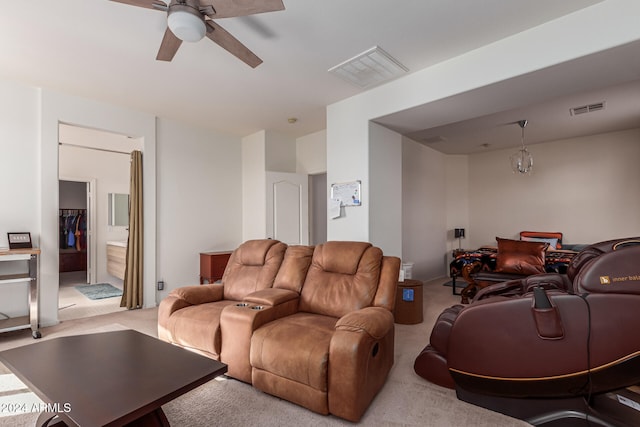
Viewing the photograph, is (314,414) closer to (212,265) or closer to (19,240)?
→ (212,265)

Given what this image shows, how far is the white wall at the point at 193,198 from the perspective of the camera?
4594mm

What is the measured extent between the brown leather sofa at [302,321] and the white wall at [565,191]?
484 cm

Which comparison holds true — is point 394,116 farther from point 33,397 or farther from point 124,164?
point 124,164

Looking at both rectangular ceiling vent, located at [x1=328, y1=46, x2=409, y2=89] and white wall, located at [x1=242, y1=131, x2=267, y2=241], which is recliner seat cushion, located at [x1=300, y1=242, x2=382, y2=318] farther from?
white wall, located at [x1=242, y1=131, x2=267, y2=241]

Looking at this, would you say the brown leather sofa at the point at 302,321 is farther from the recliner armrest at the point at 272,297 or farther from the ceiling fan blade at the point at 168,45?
the ceiling fan blade at the point at 168,45

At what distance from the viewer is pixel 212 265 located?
4660 mm

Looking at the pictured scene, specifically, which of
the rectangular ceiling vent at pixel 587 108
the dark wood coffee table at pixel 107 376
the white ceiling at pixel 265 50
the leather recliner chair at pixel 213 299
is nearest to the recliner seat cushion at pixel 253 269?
the leather recliner chair at pixel 213 299

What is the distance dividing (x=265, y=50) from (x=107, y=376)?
2.62m

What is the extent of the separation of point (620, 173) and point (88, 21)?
7226 mm

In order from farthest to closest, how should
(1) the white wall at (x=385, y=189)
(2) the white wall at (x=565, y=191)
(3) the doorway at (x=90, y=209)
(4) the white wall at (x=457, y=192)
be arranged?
(4) the white wall at (x=457, y=192)
(3) the doorway at (x=90, y=209)
(2) the white wall at (x=565, y=191)
(1) the white wall at (x=385, y=189)

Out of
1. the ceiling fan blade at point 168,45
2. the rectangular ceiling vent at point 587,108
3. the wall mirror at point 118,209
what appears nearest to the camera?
the ceiling fan blade at point 168,45

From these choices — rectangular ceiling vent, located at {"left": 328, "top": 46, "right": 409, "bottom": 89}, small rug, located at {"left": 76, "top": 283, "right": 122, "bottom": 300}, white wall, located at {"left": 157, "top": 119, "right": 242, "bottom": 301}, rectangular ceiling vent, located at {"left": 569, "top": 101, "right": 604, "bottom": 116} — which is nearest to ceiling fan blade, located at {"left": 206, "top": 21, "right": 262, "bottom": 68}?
rectangular ceiling vent, located at {"left": 328, "top": 46, "right": 409, "bottom": 89}

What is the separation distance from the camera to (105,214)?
20.9 ft

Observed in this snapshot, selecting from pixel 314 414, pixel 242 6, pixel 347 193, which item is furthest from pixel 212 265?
pixel 242 6
